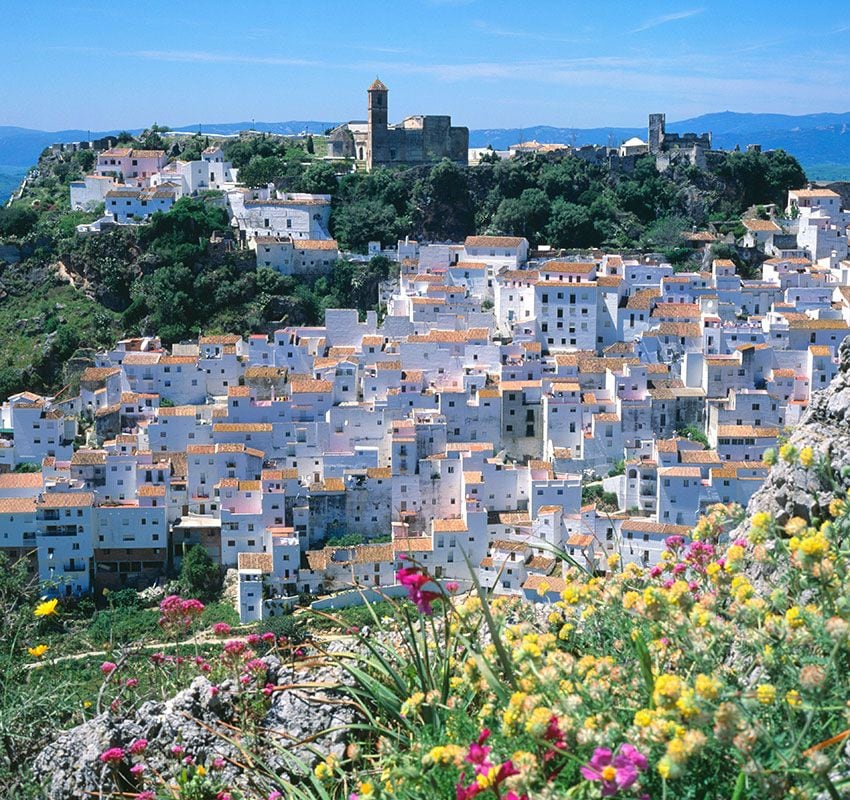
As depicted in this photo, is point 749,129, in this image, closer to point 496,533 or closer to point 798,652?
point 496,533

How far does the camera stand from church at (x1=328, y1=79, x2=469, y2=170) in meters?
40.8

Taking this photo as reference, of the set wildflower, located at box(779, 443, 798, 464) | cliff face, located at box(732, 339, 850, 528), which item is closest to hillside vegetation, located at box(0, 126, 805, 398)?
cliff face, located at box(732, 339, 850, 528)

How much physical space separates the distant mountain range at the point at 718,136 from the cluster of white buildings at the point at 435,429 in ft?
154

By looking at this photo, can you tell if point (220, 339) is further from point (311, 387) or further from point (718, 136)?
point (718, 136)

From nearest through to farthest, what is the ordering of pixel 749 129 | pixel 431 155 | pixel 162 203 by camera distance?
pixel 162 203 < pixel 431 155 < pixel 749 129

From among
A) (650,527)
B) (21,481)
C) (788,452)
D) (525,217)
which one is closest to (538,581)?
(650,527)

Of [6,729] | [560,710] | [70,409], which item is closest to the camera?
[560,710]

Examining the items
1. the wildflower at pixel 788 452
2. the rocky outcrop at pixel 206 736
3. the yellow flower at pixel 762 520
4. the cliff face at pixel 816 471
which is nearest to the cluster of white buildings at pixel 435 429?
the cliff face at pixel 816 471

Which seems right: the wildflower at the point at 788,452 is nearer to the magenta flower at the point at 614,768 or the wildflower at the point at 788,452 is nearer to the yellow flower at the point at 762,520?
the yellow flower at the point at 762,520

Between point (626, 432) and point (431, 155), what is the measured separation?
19.2 m

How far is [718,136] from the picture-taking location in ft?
337

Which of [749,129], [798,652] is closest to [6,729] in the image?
[798,652]

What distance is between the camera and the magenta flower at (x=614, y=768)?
3082 millimetres

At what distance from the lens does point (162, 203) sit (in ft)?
119
